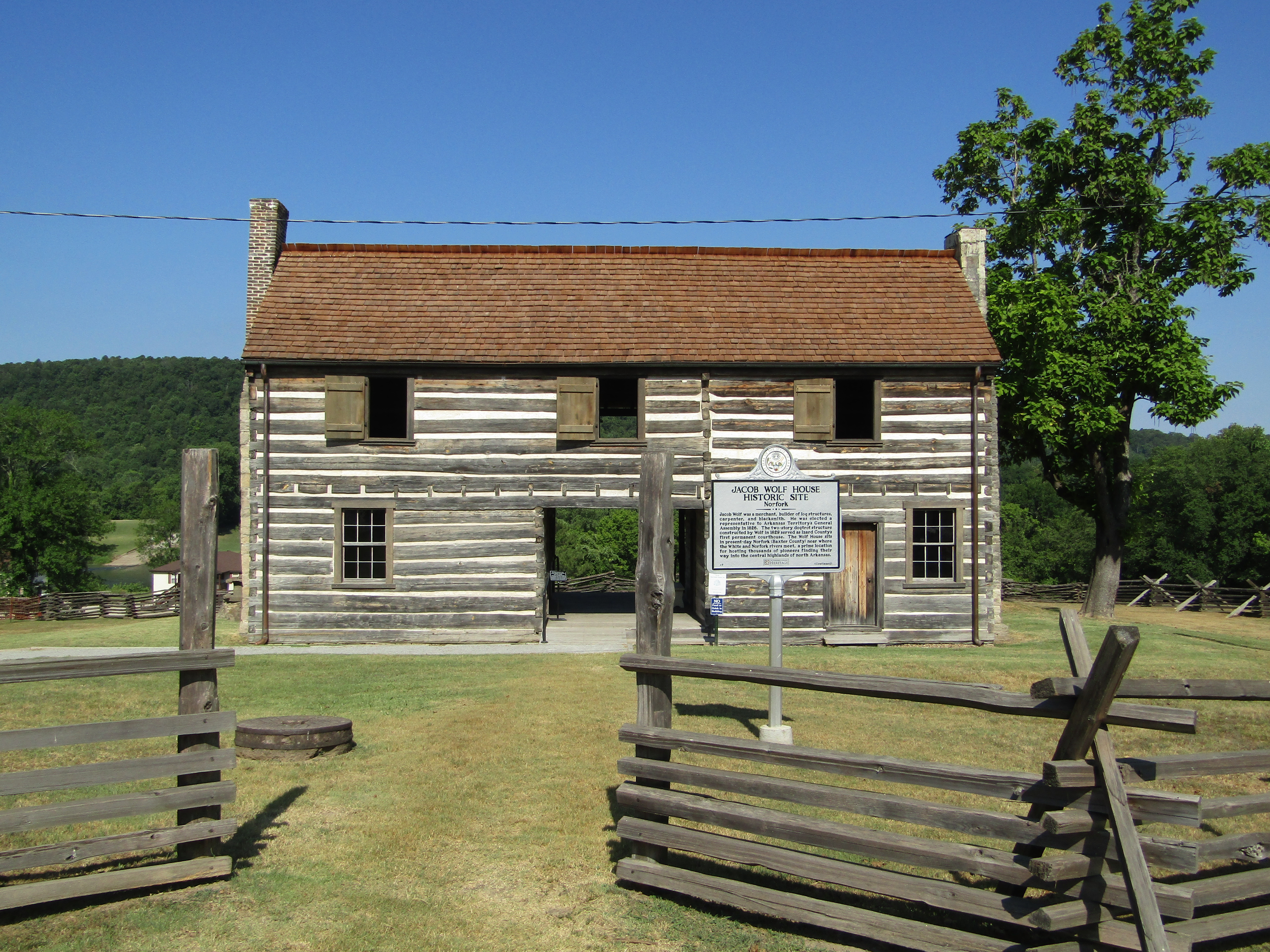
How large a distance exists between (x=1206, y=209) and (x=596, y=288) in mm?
14683

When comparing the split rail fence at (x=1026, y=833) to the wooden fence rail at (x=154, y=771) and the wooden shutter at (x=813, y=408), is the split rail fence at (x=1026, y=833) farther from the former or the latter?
the wooden shutter at (x=813, y=408)

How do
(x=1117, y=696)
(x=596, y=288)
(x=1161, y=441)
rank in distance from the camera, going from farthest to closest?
(x=1161, y=441), (x=596, y=288), (x=1117, y=696)

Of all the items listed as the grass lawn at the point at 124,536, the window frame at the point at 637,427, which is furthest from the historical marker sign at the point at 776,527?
the grass lawn at the point at 124,536

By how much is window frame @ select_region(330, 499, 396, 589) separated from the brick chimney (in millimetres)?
6953

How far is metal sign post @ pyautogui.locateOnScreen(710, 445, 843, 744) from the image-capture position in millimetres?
9383

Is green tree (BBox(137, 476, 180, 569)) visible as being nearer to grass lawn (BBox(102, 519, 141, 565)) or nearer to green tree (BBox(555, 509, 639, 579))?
grass lawn (BBox(102, 519, 141, 565))

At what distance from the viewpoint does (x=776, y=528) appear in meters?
9.42

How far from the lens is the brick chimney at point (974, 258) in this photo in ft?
67.2

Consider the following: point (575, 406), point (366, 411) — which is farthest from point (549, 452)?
point (366, 411)

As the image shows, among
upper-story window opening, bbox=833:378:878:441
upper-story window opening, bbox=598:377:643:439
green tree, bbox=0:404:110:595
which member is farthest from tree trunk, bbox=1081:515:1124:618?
green tree, bbox=0:404:110:595

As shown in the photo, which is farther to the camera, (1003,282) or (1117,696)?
Answer: (1003,282)

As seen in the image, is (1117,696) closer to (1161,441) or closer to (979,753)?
(979,753)

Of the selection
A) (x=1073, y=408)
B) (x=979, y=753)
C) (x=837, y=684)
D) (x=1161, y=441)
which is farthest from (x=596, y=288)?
(x=1161, y=441)

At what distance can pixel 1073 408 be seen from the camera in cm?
2222
